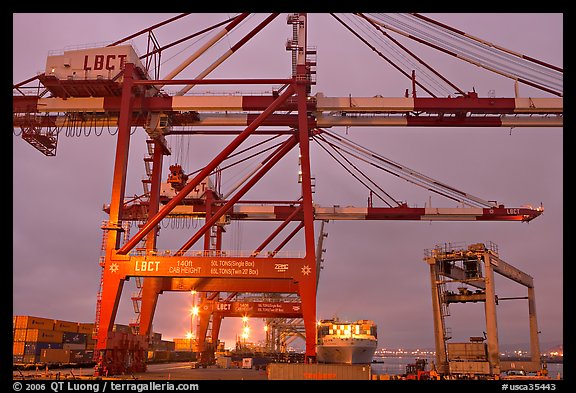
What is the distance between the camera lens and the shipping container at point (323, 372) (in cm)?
2456

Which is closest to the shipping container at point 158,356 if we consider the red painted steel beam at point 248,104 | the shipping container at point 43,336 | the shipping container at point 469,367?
the shipping container at point 43,336

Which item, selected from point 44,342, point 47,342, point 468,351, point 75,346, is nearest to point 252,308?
point 75,346

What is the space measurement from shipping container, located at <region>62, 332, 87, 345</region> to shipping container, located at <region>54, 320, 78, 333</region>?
44 cm

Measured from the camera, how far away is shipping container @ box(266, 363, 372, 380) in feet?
80.6

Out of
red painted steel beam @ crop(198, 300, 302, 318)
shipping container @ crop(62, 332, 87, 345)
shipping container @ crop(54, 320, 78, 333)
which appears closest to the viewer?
shipping container @ crop(54, 320, 78, 333)

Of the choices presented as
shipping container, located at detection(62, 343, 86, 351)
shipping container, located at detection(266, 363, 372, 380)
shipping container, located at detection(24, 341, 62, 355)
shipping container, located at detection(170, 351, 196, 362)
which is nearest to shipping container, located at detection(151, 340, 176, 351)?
shipping container, located at detection(170, 351, 196, 362)

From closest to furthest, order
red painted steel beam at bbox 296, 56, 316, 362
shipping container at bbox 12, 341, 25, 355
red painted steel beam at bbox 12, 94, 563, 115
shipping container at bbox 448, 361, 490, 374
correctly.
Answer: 1. red painted steel beam at bbox 296, 56, 316, 362
2. red painted steel beam at bbox 12, 94, 563, 115
3. shipping container at bbox 448, 361, 490, 374
4. shipping container at bbox 12, 341, 25, 355

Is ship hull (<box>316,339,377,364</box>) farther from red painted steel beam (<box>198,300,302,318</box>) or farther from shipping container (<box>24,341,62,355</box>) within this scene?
shipping container (<box>24,341,62,355</box>)

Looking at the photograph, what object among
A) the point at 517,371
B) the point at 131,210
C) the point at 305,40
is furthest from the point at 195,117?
the point at 517,371

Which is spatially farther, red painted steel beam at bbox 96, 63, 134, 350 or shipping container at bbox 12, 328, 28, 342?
shipping container at bbox 12, 328, 28, 342

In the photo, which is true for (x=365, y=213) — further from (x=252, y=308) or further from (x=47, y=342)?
(x=47, y=342)

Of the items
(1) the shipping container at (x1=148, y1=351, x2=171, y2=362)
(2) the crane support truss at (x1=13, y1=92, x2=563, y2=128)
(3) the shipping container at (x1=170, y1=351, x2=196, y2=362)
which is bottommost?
(3) the shipping container at (x1=170, y1=351, x2=196, y2=362)

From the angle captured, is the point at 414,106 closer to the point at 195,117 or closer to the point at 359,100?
the point at 359,100

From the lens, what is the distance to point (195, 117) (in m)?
36.3
